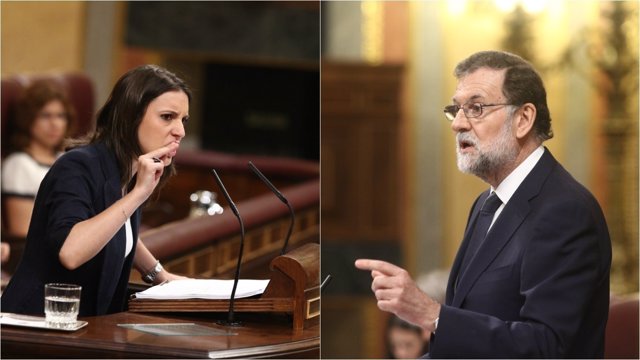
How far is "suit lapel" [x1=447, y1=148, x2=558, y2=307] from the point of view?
130 centimetres

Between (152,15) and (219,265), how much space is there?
4121mm

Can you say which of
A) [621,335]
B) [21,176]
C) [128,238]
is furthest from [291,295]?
[21,176]

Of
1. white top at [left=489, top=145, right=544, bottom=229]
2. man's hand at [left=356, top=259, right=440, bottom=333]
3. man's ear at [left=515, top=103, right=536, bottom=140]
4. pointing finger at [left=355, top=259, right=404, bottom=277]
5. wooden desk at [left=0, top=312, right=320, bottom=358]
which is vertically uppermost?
man's ear at [left=515, top=103, right=536, bottom=140]

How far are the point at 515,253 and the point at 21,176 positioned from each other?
204cm

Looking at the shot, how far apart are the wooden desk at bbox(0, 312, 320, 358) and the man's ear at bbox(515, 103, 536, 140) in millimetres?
413

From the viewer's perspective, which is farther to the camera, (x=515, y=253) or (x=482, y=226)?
(x=482, y=226)

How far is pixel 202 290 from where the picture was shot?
1498 mm

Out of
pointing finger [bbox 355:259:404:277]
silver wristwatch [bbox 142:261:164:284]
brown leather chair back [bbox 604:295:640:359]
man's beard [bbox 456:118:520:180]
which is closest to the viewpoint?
pointing finger [bbox 355:259:404:277]

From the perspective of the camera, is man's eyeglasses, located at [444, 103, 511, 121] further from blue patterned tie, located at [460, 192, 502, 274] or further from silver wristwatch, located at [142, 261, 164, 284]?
silver wristwatch, located at [142, 261, 164, 284]

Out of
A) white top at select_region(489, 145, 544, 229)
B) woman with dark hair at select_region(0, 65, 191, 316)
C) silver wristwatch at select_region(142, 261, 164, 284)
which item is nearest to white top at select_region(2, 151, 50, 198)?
silver wristwatch at select_region(142, 261, 164, 284)

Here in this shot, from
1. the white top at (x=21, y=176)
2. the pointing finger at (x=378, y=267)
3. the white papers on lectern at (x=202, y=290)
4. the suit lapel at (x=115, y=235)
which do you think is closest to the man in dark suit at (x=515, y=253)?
the pointing finger at (x=378, y=267)

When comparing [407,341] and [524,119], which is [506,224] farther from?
[407,341]

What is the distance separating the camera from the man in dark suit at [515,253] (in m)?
1.22

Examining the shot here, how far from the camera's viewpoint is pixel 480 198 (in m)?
1.44
